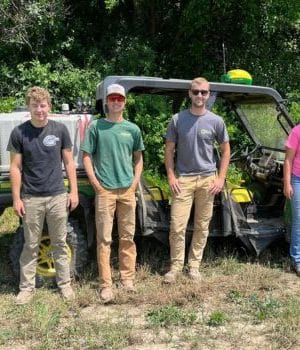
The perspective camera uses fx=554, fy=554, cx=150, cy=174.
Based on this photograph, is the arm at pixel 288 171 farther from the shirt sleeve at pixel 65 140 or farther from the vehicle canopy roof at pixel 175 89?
the shirt sleeve at pixel 65 140

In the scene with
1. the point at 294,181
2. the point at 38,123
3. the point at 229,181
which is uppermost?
the point at 38,123

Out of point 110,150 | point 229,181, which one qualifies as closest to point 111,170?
point 110,150

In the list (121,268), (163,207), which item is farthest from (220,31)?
(121,268)

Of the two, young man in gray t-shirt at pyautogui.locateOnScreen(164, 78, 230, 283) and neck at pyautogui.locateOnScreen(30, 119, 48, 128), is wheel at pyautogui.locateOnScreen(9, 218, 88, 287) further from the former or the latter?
neck at pyautogui.locateOnScreen(30, 119, 48, 128)

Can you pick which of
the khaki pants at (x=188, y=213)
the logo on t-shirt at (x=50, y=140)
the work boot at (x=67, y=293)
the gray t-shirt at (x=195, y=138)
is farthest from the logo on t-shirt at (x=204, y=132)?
the work boot at (x=67, y=293)

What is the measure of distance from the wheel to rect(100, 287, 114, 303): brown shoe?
475 mm

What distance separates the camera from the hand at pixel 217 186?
4.81m

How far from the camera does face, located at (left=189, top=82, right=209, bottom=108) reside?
4.68 meters

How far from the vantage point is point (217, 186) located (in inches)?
189

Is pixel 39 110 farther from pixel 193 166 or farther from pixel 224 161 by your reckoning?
pixel 224 161

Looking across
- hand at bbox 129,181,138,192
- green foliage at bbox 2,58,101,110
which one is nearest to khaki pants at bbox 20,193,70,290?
hand at bbox 129,181,138,192

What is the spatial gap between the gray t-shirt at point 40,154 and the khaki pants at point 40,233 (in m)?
0.08

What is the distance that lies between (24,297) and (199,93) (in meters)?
2.24

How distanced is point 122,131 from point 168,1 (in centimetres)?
842
